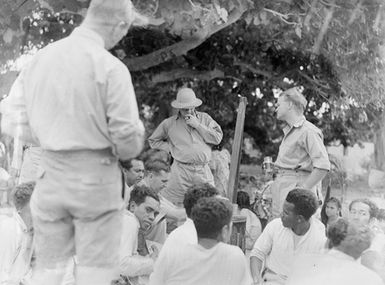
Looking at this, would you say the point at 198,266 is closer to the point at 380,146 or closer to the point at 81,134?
the point at 81,134

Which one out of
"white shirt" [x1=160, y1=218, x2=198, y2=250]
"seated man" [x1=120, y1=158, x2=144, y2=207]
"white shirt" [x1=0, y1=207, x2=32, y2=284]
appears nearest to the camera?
"seated man" [x1=120, y1=158, x2=144, y2=207]

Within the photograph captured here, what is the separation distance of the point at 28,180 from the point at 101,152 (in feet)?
1.95

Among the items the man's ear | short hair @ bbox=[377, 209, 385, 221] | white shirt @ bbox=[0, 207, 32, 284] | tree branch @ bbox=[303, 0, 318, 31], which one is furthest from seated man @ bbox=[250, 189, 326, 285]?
white shirt @ bbox=[0, 207, 32, 284]

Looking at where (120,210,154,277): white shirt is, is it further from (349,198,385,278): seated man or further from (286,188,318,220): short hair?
(349,198,385,278): seated man

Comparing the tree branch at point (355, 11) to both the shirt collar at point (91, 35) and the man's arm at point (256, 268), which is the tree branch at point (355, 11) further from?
the shirt collar at point (91, 35)

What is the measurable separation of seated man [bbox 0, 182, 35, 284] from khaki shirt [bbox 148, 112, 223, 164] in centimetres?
64

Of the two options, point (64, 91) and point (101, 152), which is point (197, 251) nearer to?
point (101, 152)

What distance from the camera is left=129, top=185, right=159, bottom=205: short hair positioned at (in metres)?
3.80

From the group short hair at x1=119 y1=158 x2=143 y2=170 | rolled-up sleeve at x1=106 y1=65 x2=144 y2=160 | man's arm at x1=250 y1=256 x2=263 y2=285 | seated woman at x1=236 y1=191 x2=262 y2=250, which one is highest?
rolled-up sleeve at x1=106 y1=65 x2=144 y2=160

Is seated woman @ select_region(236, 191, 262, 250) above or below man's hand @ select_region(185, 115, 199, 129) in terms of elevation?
below

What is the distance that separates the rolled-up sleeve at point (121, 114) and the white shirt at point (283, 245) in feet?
4.45

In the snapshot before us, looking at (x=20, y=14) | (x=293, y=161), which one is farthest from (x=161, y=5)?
(x=293, y=161)

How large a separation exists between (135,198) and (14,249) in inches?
24.2

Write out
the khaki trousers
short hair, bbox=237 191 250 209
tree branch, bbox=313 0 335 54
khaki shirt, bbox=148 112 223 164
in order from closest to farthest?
the khaki trousers
khaki shirt, bbox=148 112 223 164
tree branch, bbox=313 0 335 54
short hair, bbox=237 191 250 209
